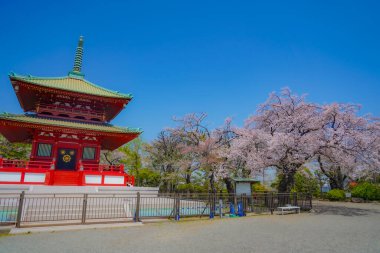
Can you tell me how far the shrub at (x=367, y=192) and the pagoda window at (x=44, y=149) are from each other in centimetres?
3324

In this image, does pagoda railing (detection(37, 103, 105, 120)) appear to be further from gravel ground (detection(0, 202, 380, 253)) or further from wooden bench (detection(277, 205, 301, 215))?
wooden bench (detection(277, 205, 301, 215))

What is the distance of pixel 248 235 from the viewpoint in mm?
9703

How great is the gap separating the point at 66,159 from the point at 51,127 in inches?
144

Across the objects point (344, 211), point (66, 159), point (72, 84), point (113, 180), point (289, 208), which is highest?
point (72, 84)

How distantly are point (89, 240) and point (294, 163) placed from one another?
15.5 m

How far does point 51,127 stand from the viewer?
19578mm

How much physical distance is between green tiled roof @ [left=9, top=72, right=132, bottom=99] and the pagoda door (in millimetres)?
5459

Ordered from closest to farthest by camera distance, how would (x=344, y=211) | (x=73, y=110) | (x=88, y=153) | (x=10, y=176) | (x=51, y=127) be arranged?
1. (x=10, y=176)
2. (x=344, y=211)
3. (x=51, y=127)
4. (x=88, y=153)
5. (x=73, y=110)

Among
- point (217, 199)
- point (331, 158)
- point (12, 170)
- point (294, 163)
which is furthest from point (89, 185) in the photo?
point (331, 158)

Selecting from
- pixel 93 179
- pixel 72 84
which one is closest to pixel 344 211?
pixel 93 179

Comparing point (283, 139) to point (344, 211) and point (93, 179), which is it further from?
point (93, 179)

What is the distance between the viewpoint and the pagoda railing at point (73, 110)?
2213 cm

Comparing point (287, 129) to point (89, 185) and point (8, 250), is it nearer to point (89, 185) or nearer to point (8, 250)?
point (89, 185)

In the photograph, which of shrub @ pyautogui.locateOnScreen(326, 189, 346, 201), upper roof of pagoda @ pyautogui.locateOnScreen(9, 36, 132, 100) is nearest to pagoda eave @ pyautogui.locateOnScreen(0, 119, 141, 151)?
upper roof of pagoda @ pyautogui.locateOnScreen(9, 36, 132, 100)
